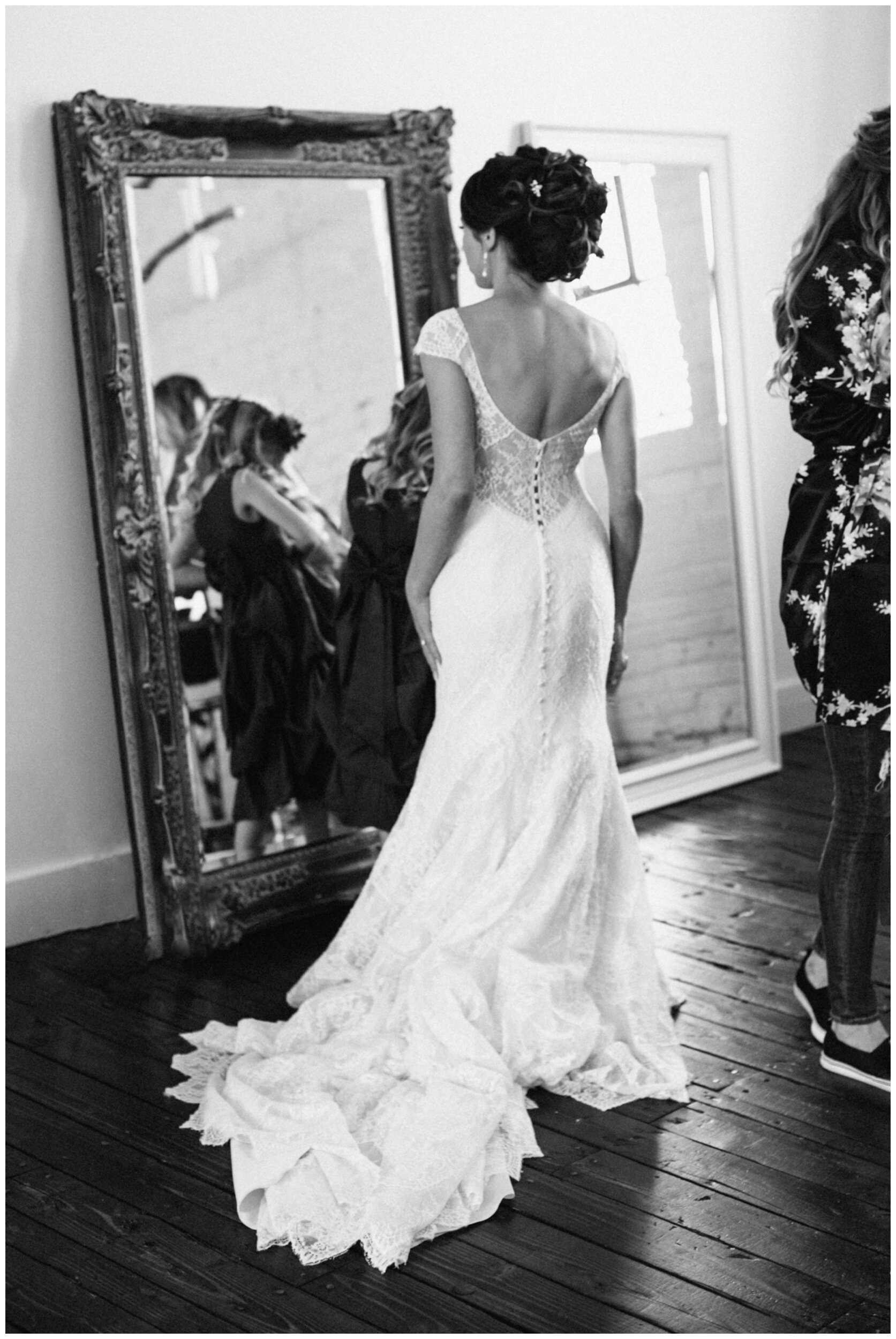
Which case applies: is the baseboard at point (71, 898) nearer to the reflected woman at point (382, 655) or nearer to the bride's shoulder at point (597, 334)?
the reflected woman at point (382, 655)

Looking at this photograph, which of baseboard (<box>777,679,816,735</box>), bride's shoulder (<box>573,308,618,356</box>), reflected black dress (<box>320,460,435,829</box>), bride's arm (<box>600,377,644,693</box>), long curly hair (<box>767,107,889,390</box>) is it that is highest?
long curly hair (<box>767,107,889,390</box>)

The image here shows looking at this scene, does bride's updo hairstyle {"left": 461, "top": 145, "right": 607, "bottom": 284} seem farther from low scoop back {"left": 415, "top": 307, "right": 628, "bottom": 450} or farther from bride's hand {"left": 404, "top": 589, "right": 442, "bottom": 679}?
bride's hand {"left": 404, "top": 589, "right": 442, "bottom": 679}

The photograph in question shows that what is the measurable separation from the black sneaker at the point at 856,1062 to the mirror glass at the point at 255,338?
157 centimetres

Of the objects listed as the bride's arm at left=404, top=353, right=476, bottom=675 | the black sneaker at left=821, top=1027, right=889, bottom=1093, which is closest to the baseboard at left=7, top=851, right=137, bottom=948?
the bride's arm at left=404, top=353, right=476, bottom=675

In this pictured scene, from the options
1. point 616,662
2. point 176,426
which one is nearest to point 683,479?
point 616,662

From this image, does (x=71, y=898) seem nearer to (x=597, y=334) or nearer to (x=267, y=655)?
(x=267, y=655)

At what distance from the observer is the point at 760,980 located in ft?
11.5

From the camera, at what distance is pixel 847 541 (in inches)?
111

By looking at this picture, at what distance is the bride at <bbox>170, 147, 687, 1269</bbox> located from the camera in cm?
294

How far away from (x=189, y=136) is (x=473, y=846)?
1916mm

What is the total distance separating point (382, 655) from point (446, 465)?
749 mm

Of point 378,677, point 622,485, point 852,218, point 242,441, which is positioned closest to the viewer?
point 852,218

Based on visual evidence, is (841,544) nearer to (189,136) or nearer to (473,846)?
(473,846)

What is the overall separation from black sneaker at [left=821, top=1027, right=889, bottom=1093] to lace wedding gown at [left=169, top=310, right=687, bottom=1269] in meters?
0.29
